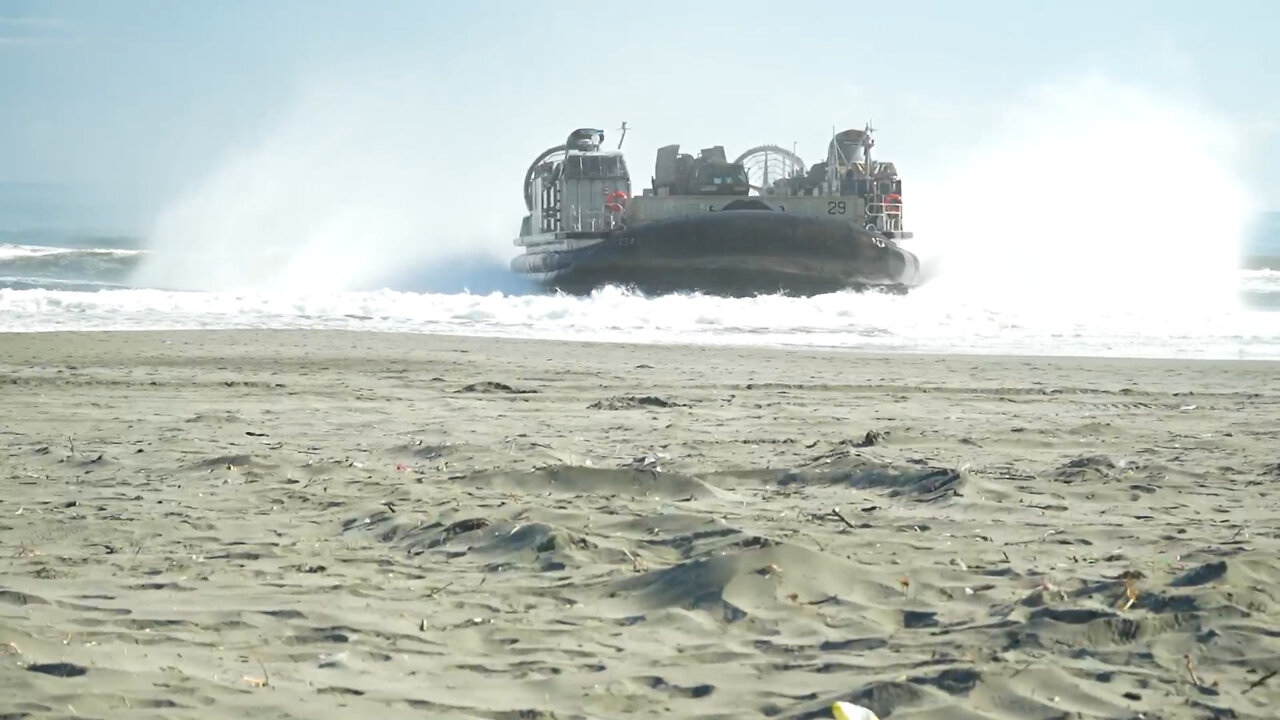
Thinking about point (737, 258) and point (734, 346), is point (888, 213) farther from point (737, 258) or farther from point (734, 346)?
point (734, 346)

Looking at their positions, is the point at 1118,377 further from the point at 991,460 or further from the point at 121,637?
the point at 121,637

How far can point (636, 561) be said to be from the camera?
3740mm

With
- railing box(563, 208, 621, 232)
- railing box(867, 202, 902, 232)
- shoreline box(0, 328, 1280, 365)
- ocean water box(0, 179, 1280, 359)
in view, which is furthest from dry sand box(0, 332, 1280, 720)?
railing box(867, 202, 902, 232)

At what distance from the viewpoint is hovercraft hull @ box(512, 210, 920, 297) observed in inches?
871

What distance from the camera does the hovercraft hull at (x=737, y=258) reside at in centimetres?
2212

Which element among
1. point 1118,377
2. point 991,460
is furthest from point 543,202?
point 991,460

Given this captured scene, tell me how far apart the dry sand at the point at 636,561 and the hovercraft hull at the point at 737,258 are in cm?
1458

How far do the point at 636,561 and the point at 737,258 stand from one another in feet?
61.0

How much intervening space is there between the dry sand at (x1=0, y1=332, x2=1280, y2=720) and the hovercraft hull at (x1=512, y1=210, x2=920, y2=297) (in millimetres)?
14577

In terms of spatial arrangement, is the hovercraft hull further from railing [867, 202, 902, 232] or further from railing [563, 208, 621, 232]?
railing [867, 202, 902, 232]

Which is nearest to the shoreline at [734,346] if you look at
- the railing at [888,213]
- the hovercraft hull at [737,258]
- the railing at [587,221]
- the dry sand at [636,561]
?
the dry sand at [636,561]

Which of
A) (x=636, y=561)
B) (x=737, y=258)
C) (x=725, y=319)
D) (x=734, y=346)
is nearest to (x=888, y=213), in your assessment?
(x=737, y=258)

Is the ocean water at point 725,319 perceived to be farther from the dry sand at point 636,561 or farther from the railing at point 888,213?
the dry sand at point 636,561

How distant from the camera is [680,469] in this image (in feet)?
17.4
